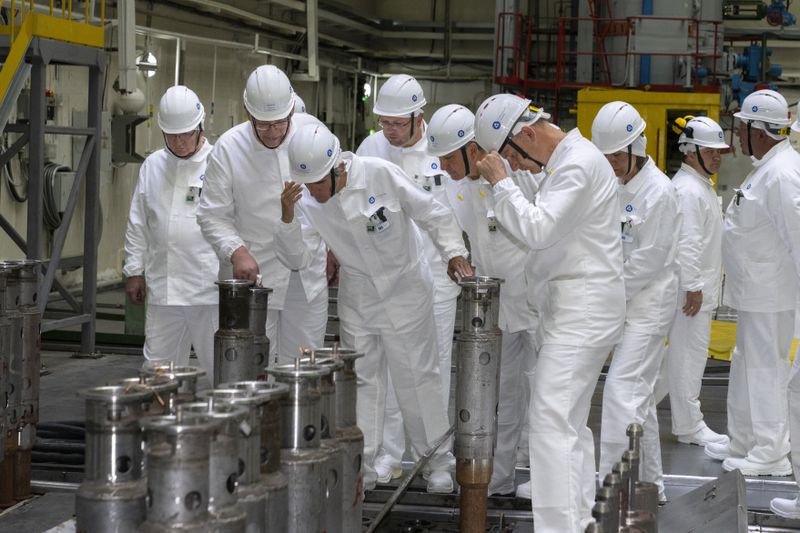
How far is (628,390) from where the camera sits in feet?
15.7

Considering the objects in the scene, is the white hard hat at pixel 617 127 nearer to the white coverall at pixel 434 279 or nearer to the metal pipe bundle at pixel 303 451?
the white coverall at pixel 434 279

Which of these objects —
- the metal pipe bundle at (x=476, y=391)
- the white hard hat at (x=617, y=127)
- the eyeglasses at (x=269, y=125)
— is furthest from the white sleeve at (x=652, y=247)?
the eyeglasses at (x=269, y=125)

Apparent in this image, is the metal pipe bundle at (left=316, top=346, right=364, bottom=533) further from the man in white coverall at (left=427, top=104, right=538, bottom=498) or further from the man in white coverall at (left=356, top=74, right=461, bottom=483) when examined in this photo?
the man in white coverall at (left=356, top=74, right=461, bottom=483)

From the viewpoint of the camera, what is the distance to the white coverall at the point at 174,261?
539cm

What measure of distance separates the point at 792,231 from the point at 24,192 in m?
7.18

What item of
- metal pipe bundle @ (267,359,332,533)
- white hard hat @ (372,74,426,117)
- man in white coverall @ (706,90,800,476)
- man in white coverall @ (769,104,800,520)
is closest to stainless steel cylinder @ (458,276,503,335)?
man in white coverall @ (769,104,800,520)

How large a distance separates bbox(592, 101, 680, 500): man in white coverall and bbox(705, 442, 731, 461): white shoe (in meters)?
1.03

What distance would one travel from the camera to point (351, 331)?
16.0ft

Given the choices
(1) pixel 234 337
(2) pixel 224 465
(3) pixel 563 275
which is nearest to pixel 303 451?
(2) pixel 224 465

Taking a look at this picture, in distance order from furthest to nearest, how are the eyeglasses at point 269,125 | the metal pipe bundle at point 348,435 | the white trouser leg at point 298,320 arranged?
the white trouser leg at point 298,320 → the eyeglasses at point 269,125 → the metal pipe bundle at point 348,435

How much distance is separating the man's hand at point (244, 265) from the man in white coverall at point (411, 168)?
3.24ft

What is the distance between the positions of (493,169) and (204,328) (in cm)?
208

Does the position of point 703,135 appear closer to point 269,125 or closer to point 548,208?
point 269,125

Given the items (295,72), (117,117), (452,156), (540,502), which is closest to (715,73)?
(295,72)
